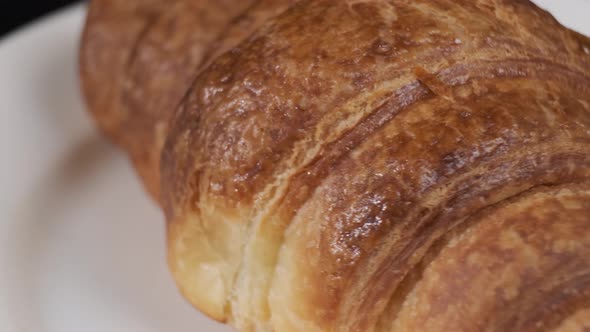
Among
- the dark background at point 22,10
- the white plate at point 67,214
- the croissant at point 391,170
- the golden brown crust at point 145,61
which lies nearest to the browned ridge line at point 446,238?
the croissant at point 391,170

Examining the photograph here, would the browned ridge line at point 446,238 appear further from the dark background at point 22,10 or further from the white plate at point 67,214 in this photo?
the dark background at point 22,10

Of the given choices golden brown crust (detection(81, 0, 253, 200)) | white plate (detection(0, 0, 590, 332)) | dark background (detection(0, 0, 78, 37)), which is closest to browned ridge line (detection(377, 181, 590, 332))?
white plate (detection(0, 0, 590, 332))

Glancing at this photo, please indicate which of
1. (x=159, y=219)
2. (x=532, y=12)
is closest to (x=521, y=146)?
(x=532, y=12)

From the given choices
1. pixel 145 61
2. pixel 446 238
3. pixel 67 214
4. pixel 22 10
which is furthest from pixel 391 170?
pixel 22 10

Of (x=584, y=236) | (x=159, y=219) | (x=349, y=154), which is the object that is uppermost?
(x=349, y=154)

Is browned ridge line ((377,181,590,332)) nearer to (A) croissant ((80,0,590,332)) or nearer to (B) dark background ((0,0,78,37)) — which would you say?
(A) croissant ((80,0,590,332))

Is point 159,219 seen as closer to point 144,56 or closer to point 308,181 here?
point 144,56

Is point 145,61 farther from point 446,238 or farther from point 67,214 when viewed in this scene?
point 446,238
